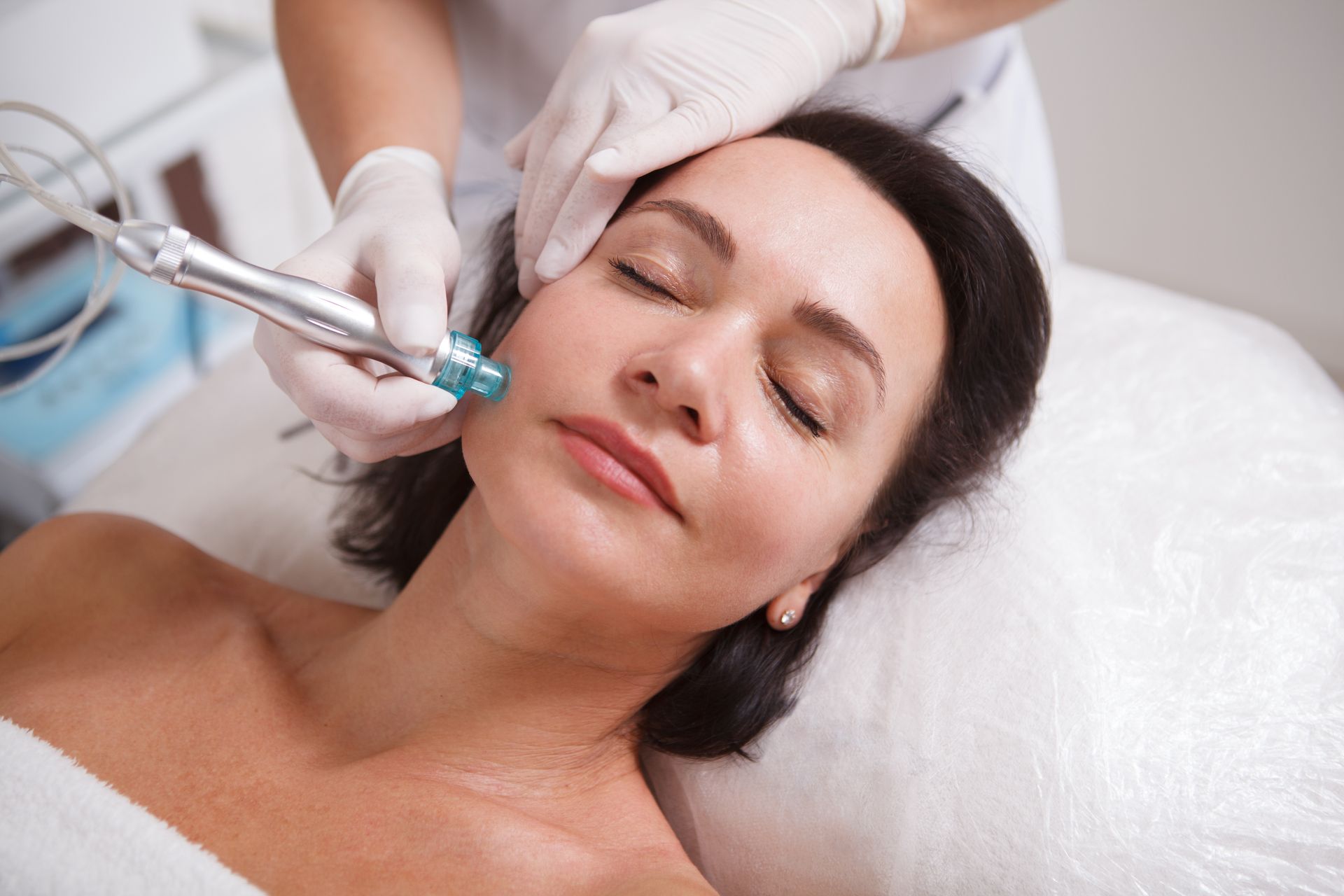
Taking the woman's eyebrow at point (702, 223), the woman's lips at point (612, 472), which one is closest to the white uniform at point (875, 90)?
the woman's eyebrow at point (702, 223)

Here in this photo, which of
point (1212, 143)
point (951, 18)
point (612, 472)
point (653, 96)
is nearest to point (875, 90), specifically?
point (951, 18)

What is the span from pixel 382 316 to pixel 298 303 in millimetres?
92

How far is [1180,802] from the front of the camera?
3.69 feet

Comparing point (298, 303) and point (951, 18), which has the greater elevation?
point (951, 18)

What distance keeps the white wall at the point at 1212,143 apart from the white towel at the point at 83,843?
2.13 meters

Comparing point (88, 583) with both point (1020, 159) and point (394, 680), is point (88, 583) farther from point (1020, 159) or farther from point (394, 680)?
point (1020, 159)

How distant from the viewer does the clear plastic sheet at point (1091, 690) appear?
3.66 ft

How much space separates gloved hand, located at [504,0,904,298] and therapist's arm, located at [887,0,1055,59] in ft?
0.38

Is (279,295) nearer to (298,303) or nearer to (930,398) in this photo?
(298,303)

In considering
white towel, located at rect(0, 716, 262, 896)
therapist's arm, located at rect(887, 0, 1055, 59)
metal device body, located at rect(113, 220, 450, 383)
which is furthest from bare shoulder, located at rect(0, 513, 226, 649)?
therapist's arm, located at rect(887, 0, 1055, 59)

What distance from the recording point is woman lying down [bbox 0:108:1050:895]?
99 centimetres

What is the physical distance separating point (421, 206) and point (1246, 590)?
1.20 metres

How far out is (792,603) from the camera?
125cm

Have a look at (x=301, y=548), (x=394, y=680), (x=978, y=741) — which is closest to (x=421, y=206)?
→ (x=394, y=680)
